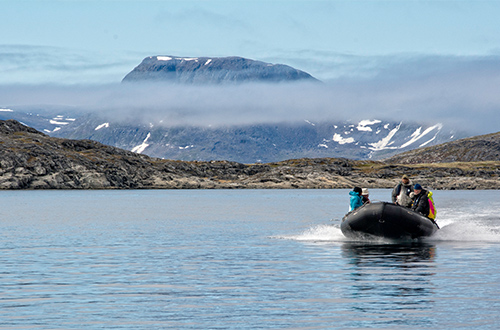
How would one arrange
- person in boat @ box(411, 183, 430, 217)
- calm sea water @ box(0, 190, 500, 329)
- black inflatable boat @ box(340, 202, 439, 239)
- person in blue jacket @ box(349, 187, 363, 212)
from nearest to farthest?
calm sea water @ box(0, 190, 500, 329), black inflatable boat @ box(340, 202, 439, 239), person in boat @ box(411, 183, 430, 217), person in blue jacket @ box(349, 187, 363, 212)

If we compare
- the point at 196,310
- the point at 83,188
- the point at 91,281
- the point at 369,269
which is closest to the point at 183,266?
the point at 91,281

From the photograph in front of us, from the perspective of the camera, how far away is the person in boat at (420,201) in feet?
124

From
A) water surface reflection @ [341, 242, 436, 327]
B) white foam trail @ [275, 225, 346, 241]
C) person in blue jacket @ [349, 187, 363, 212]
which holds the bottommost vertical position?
white foam trail @ [275, 225, 346, 241]

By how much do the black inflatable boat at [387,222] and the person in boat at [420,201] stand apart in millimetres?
642

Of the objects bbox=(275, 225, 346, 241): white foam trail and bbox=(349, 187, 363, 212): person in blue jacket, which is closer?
bbox=(349, 187, 363, 212): person in blue jacket

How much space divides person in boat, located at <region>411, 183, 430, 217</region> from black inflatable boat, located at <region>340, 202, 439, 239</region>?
25.3 inches

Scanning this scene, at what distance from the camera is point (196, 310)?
58.7 ft

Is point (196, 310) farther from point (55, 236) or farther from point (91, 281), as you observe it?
point (55, 236)

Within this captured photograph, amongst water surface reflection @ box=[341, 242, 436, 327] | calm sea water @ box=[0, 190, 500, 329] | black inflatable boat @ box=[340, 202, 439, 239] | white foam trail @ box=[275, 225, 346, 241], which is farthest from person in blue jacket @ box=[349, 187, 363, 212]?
water surface reflection @ box=[341, 242, 436, 327]

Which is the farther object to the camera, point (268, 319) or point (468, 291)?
point (468, 291)

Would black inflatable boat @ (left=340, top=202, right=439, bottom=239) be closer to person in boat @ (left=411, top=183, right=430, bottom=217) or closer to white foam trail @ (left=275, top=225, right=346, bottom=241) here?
person in boat @ (left=411, top=183, right=430, bottom=217)

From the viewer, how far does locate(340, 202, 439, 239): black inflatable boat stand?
3584 cm

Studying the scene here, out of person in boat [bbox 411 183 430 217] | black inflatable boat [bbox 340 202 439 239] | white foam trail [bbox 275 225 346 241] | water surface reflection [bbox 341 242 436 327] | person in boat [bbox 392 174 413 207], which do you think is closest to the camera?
water surface reflection [bbox 341 242 436 327]

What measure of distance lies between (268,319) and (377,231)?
21.3m
